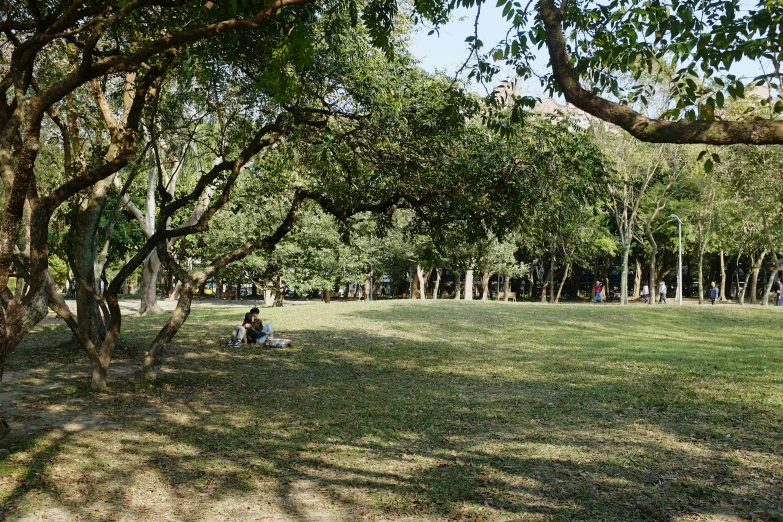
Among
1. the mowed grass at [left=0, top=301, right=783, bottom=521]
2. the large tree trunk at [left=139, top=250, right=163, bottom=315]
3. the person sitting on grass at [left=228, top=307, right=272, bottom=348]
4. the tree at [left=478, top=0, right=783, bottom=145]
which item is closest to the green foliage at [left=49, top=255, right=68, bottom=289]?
the large tree trunk at [left=139, top=250, right=163, bottom=315]

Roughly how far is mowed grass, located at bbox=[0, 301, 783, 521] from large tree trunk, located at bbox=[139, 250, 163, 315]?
9875mm

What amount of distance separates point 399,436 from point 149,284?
2287 cm

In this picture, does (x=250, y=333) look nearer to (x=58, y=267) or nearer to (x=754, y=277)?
(x=58, y=267)

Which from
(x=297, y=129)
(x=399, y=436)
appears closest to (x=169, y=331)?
(x=297, y=129)

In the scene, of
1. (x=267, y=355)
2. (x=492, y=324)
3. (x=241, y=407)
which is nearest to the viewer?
(x=241, y=407)

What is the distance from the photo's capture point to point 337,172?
44.1ft

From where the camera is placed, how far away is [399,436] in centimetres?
907

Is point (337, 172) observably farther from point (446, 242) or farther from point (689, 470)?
point (689, 470)

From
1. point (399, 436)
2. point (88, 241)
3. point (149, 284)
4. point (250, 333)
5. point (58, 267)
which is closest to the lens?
point (399, 436)

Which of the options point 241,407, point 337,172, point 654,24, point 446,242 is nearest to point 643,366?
point 446,242

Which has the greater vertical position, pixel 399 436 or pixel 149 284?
pixel 149 284

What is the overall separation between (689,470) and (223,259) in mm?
8177

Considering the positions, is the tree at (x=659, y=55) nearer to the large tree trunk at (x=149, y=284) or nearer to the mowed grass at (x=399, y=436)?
the mowed grass at (x=399, y=436)

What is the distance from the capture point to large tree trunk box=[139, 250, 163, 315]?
92.9ft
